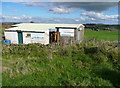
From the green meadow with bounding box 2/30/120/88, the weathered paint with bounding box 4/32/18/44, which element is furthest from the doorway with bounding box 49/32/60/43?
the green meadow with bounding box 2/30/120/88

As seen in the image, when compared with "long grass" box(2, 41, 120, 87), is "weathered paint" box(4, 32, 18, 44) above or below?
above

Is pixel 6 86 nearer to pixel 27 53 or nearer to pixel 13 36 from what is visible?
pixel 27 53

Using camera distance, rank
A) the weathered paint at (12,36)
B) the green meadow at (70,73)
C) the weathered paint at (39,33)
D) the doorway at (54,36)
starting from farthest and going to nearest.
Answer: the weathered paint at (12,36), the doorway at (54,36), the weathered paint at (39,33), the green meadow at (70,73)

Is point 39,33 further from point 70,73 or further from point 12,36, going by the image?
point 70,73

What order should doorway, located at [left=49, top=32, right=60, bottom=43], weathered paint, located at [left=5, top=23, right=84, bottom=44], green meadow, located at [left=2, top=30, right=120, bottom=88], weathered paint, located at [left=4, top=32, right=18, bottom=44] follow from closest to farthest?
1. green meadow, located at [left=2, top=30, right=120, bottom=88]
2. weathered paint, located at [left=5, top=23, right=84, bottom=44]
3. doorway, located at [left=49, top=32, right=60, bottom=43]
4. weathered paint, located at [left=4, top=32, right=18, bottom=44]

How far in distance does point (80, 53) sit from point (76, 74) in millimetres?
3516

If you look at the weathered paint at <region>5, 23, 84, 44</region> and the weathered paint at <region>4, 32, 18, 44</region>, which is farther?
the weathered paint at <region>4, 32, 18, 44</region>

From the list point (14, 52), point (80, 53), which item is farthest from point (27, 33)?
point (80, 53)

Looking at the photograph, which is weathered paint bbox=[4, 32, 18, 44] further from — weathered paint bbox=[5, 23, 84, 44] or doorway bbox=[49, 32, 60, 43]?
doorway bbox=[49, 32, 60, 43]

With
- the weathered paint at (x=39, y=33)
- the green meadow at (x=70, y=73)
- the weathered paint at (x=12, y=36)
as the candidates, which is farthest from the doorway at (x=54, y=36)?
the green meadow at (x=70, y=73)

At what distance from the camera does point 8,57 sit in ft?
30.8

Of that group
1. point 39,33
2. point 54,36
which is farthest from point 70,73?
point 54,36

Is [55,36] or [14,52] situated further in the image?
[55,36]

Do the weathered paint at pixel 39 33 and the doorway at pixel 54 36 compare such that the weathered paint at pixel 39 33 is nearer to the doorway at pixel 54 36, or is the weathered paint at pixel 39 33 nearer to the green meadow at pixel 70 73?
the doorway at pixel 54 36
